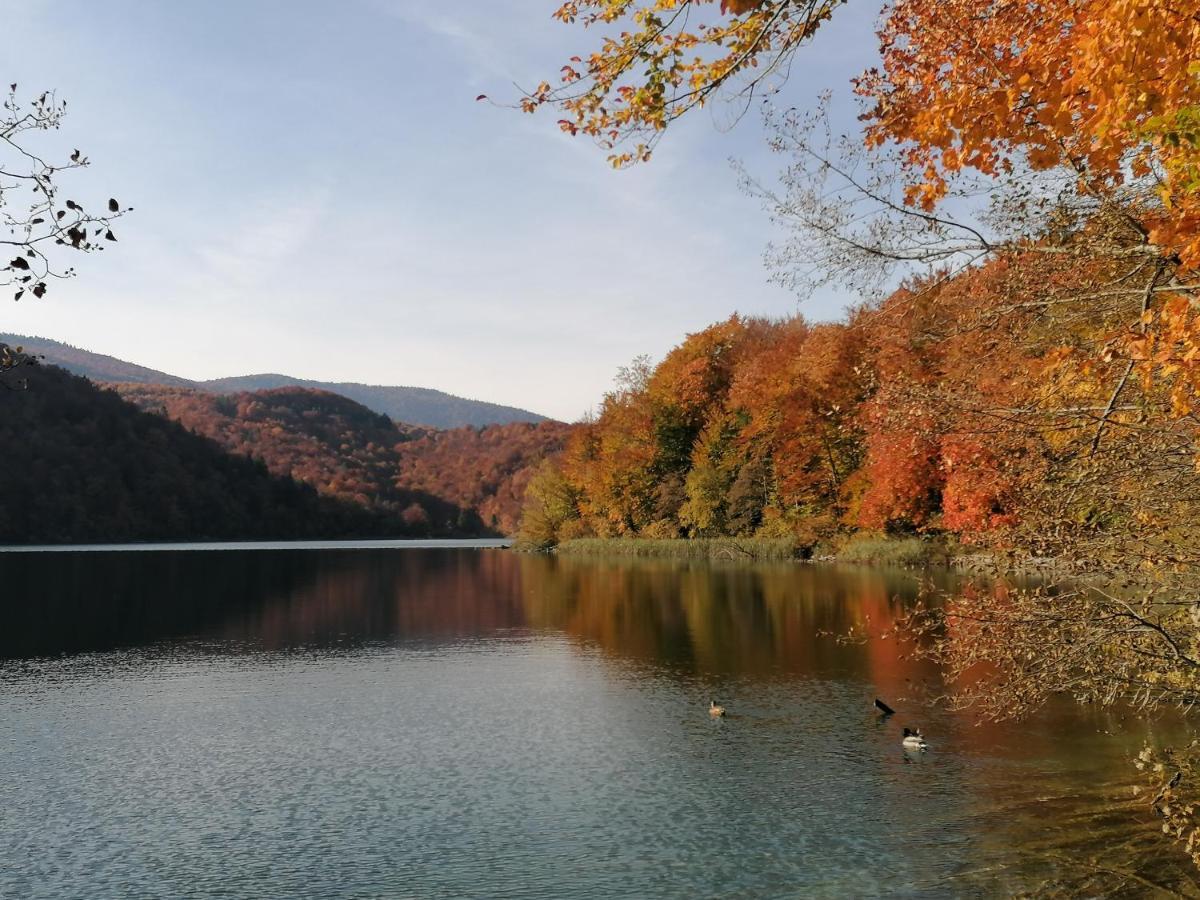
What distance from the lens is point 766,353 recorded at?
62.8 metres

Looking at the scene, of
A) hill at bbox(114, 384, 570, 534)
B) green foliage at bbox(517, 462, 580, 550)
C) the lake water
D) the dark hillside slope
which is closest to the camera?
the lake water

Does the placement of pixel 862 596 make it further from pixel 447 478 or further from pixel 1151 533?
pixel 447 478

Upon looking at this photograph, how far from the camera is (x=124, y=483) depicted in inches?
4756

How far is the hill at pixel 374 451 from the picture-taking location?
149 meters

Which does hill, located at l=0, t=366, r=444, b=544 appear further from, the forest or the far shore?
the forest

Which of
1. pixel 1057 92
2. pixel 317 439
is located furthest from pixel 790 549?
pixel 317 439

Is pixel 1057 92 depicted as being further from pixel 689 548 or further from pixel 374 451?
pixel 374 451

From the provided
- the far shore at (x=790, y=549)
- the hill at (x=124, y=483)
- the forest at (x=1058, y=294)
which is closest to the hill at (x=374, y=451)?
the hill at (x=124, y=483)

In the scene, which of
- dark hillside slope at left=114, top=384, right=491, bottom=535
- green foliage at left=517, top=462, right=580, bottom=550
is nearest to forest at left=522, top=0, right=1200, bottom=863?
green foliage at left=517, top=462, right=580, bottom=550

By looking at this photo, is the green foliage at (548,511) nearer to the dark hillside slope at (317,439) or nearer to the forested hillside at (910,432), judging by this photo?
the forested hillside at (910,432)

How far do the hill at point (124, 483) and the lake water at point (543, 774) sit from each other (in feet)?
308

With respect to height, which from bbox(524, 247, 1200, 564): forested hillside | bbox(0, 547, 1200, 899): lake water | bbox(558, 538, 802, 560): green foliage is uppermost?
bbox(524, 247, 1200, 564): forested hillside

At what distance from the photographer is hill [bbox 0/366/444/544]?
112062 millimetres

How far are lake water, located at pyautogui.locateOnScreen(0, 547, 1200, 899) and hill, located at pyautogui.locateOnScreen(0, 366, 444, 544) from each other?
308ft
